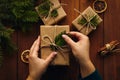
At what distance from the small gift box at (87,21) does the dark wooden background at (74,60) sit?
0.03 m

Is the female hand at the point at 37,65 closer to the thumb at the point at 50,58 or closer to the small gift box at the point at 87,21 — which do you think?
the thumb at the point at 50,58

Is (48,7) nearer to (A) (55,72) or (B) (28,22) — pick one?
(B) (28,22)

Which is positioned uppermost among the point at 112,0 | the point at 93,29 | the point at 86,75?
the point at 112,0

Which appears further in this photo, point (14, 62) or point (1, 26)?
point (14, 62)

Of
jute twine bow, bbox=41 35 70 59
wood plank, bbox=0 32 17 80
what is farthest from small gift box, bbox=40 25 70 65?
wood plank, bbox=0 32 17 80

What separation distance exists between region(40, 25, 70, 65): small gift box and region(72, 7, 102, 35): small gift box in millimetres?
54

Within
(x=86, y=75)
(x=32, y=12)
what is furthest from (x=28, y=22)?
(x=86, y=75)

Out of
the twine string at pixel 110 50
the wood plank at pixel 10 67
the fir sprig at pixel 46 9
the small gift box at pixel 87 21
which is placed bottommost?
the wood plank at pixel 10 67

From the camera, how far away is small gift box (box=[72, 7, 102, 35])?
3.77 ft

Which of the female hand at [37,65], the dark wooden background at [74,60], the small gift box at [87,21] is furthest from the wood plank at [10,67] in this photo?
the small gift box at [87,21]

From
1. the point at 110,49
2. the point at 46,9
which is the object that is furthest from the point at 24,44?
→ the point at 110,49

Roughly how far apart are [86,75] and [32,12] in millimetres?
276

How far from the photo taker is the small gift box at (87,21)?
1.15m

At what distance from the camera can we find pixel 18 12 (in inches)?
44.9
